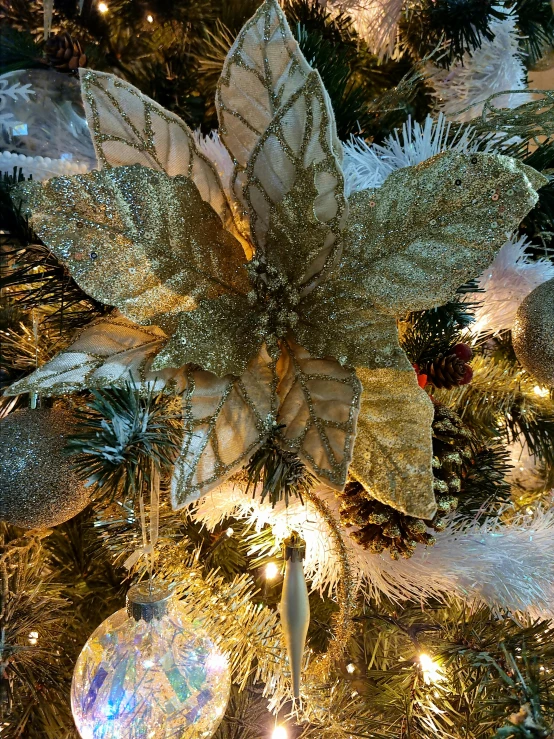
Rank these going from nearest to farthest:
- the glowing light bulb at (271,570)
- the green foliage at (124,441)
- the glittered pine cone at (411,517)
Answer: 1. the green foliage at (124,441)
2. the glittered pine cone at (411,517)
3. the glowing light bulb at (271,570)

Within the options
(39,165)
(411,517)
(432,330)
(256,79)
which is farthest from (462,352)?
(39,165)

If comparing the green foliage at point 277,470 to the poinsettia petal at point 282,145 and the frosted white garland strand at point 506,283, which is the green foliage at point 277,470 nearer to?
the poinsettia petal at point 282,145

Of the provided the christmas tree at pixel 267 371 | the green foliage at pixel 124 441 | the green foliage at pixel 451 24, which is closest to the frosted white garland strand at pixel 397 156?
the christmas tree at pixel 267 371

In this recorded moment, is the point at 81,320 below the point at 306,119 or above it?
below

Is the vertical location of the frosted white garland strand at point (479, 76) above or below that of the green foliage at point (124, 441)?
above

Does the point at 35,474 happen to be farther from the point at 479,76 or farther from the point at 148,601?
the point at 479,76

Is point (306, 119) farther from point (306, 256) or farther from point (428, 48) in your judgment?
point (428, 48)

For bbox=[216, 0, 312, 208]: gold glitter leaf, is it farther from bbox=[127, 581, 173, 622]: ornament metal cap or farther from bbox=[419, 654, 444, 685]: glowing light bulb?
bbox=[419, 654, 444, 685]: glowing light bulb

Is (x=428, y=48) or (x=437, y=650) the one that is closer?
(x=437, y=650)

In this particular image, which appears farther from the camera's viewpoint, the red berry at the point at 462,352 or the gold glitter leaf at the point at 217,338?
the red berry at the point at 462,352

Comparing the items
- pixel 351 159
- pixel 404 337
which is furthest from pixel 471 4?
pixel 404 337
